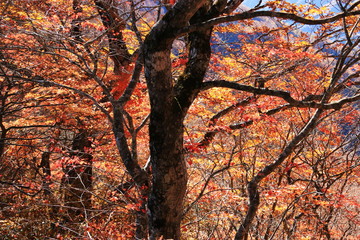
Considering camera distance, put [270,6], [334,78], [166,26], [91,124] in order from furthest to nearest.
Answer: [91,124]
[270,6]
[334,78]
[166,26]

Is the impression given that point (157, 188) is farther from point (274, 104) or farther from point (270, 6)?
point (270, 6)

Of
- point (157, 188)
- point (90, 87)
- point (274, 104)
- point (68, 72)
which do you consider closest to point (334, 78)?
point (274, 104)

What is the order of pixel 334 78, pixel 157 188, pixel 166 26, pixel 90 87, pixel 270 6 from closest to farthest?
pixel 166 26, pixel 157 188, pixel 334 78, pixel 270 6, pixel 90 87

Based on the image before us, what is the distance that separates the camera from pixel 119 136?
4.52m

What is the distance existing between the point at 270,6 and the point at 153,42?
14.2ft

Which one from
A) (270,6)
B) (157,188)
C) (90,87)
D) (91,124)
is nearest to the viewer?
(157,188)

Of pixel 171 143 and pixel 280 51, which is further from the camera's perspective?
pixel 280 51

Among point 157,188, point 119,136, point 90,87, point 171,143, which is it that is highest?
point 90,87

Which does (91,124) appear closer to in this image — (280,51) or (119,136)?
(119,136)

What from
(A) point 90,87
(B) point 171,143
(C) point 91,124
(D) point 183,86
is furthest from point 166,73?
(C) point 91,124

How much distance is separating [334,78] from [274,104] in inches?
91.7

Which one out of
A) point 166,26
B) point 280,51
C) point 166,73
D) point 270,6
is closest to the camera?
point 166,26

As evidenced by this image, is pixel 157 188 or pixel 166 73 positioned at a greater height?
pixel 166 73

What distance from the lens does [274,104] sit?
6754 millimetres
